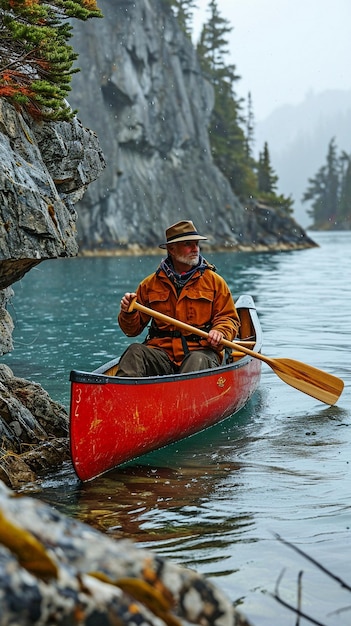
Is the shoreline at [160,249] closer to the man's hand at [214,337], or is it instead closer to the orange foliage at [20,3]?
the man's hand at [214,337]

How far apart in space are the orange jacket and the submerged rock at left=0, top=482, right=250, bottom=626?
6.01 meters

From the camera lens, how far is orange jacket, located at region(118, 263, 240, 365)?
28.6 ft

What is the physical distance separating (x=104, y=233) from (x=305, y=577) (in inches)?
2272

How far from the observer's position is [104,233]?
61.6m

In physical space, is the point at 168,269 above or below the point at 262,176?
below

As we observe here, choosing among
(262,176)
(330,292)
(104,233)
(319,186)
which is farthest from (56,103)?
(319,186)

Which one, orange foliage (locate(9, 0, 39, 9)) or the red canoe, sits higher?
orange foliage (locate(9, 0, 39, 9))

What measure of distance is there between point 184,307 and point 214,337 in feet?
1.66

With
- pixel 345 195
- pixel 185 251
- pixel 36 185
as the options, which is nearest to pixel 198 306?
pixel 185 251

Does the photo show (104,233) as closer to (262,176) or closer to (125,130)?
(125,130)

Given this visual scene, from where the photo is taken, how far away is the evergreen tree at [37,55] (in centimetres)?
731

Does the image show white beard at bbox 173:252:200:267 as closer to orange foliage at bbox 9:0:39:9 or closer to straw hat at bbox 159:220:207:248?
straw hat at bbox 159:220:207:248

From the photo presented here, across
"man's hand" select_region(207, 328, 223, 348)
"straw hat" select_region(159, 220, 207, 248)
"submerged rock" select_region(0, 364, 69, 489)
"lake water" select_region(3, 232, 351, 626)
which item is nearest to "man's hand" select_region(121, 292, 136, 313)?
"straw hat" select_region(159, 220, 207, 248)

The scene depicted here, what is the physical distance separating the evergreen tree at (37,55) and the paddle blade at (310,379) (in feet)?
13.2
